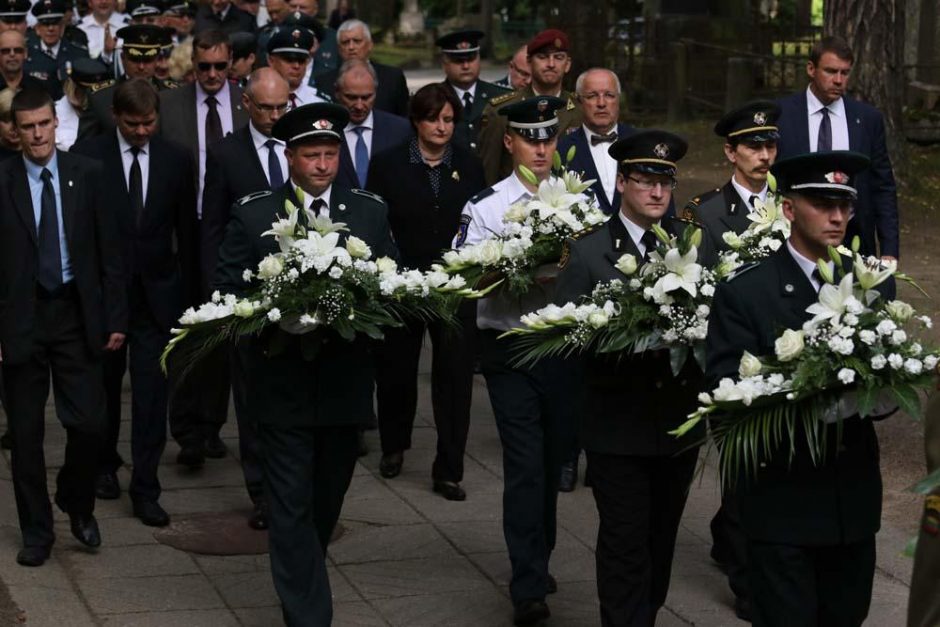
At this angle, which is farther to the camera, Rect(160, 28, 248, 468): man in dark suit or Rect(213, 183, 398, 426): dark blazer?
Rect(160, 28, 248, 468): man in dark suit

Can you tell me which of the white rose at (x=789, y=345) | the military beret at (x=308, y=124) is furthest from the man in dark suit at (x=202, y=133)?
the white rose at (x=789, y=345)

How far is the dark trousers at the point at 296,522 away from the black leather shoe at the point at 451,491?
2.35 meters

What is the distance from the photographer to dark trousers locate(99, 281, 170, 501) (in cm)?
924

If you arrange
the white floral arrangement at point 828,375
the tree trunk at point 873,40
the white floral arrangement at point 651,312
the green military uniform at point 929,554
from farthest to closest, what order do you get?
the tree trunk at point 873,40, the white floral arrangement at point 651,312, the white floral arrangement at point 828,375, the green military uniform at point 929,554

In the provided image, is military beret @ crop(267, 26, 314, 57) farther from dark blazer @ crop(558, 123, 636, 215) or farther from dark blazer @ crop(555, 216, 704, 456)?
dark blazer @ crop(555, 216, 704, 456)

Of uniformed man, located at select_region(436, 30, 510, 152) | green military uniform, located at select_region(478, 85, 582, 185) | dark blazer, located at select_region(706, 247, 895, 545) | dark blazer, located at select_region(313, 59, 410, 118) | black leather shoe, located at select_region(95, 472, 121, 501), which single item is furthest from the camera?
dark blazer, located at select_region(313, 59, 410, 118)

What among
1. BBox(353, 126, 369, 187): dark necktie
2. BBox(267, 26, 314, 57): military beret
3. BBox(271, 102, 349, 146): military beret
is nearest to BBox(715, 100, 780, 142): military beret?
BBox(271, 102, 349, 146): military beret

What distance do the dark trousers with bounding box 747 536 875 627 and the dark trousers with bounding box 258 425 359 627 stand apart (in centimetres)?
201

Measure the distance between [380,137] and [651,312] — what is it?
4573 mm

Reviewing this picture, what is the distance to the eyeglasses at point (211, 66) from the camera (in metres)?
10.6

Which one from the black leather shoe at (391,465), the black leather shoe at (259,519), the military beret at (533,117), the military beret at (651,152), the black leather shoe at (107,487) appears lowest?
the black leather shoe at (391,465)

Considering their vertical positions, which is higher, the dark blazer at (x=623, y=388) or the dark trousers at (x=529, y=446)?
the dark blazer at (x=623, y=388)

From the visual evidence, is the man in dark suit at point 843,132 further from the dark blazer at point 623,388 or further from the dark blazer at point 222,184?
the dark blazer at point 623,388

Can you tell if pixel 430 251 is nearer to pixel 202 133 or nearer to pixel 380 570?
pixel 202 133
